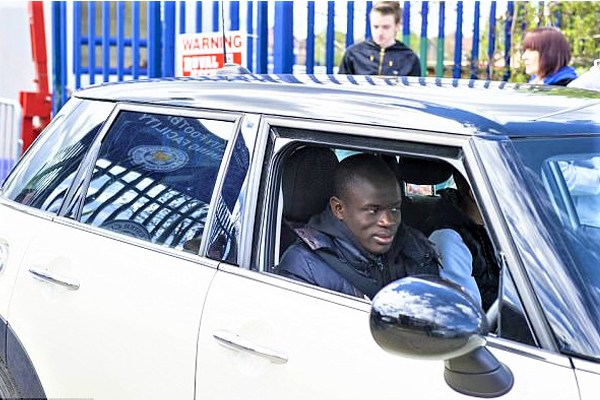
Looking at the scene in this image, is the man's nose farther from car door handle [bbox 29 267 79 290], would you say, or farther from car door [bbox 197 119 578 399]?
car door handle [bbox 29 267 79 290]

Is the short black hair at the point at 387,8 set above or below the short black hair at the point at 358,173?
above

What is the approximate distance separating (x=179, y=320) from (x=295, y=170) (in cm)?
52

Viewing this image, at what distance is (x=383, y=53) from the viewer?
250 inches

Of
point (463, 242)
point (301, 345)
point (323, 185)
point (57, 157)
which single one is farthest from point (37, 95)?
→ point (301, 345)

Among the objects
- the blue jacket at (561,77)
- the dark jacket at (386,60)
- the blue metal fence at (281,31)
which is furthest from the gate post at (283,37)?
the blue jacket at (561,77)

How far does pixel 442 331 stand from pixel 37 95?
327 inches

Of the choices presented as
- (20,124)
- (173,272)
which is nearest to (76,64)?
(20,124)

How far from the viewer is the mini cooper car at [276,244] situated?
184 cm

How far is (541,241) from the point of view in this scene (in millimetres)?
1902

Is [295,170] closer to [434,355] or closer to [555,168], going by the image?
[555,168]

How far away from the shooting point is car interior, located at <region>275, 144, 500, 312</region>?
2.48m

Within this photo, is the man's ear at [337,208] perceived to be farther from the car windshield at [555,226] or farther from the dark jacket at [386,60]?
the dark jacket at [386,60]

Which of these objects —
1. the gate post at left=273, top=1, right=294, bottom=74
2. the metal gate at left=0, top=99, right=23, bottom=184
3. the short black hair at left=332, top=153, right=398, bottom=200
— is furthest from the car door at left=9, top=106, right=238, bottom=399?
the metal gate at left=0, top=99, right=23, bottom=184

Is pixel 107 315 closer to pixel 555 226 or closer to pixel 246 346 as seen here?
pixel 246 346
